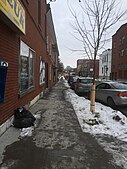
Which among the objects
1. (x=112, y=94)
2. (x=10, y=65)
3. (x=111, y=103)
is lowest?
(x=111, y=103)

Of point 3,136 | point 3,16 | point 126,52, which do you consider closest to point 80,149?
point 3,136

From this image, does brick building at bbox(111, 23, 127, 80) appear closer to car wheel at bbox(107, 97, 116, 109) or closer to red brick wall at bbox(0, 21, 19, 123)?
car wheel at bbox(107, 97, 116, 109)

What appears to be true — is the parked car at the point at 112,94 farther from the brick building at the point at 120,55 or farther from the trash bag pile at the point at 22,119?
the brick building at the point at 120,55

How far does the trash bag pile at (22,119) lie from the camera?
5.59 m

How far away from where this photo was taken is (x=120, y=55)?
1713 inches

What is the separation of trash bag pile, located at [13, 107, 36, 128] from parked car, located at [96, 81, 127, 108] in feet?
17.3

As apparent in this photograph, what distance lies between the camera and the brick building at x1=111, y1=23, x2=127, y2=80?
4106cm

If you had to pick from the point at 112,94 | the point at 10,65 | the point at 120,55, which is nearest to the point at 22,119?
the point at 10,65

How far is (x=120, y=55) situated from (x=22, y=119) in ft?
134

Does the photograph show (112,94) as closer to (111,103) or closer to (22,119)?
(111,103)

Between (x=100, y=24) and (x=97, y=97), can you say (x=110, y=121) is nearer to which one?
(x=100, y=24)

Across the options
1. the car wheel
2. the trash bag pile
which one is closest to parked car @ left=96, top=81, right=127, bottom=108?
the car wheel

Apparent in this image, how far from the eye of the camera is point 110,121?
21.9ft

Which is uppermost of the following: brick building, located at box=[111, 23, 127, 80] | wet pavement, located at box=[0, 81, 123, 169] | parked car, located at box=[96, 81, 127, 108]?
brick building, located at box=[111, 23, 127, 80]
